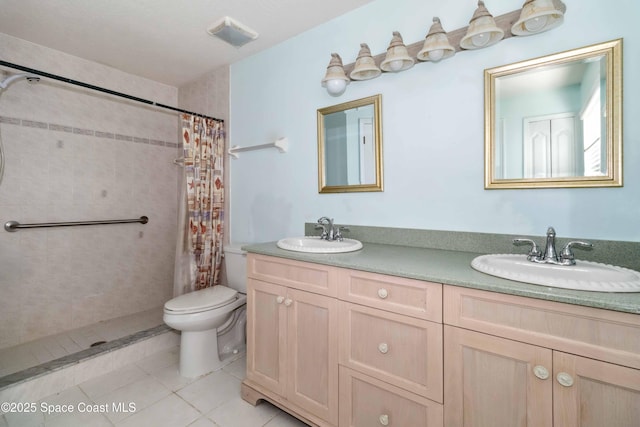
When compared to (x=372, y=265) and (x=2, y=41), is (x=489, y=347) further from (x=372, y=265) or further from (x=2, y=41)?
(x=2, y=41)

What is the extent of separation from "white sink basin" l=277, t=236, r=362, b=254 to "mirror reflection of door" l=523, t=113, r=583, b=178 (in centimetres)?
83

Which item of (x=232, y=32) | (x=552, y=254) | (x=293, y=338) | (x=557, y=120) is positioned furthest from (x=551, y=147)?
(x=232, y=32)

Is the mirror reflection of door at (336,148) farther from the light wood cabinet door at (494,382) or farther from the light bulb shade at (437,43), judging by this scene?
the light wood cabinet door at (494,382)

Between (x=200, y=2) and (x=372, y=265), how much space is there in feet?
5.68

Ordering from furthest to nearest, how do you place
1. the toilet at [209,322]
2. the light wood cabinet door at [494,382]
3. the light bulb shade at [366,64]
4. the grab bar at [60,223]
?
the grab bar at [60,223], the toilet at [209,322], the light bulb shade at [366,64], the light wood cabinet door at [494,382]

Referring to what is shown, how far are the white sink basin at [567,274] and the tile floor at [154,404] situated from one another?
121 cm

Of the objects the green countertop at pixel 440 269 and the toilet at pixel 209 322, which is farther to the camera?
the toilet at pixel 209 322

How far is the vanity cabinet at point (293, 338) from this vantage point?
1.27m

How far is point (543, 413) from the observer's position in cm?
82

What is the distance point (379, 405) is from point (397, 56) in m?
1.54

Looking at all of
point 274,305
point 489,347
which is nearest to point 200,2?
point 274,305

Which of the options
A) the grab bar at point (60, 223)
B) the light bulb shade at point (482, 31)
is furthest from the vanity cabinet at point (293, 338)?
the grab bar at point (60, 223)

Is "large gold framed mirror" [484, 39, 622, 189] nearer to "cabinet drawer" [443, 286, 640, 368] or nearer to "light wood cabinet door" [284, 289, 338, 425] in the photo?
"cabinet drawer" [443, 286, 640, 368]

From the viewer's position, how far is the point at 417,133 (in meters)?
1.51
